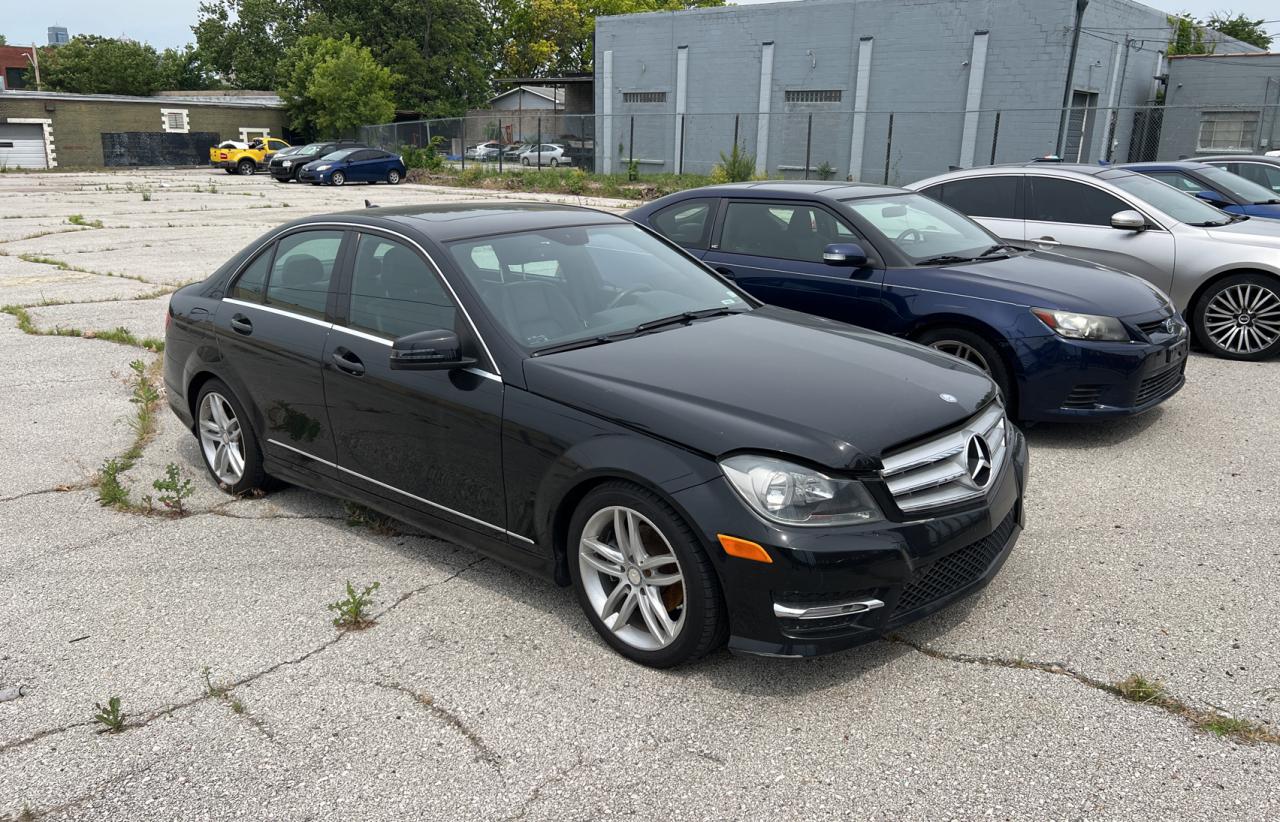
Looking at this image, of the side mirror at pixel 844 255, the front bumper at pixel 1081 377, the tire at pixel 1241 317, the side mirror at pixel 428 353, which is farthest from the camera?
the tire at pixel 1241 317

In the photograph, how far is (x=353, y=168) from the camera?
37.5 m

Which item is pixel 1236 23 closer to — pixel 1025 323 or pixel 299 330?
pixel 1025 323

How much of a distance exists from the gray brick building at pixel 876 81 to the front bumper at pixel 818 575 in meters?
26.3

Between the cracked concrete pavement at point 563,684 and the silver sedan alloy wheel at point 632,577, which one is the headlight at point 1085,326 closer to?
the cracked concrete pavement at point 563,684

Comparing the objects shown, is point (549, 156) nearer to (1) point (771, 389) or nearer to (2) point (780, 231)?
(2) point (780, 231)

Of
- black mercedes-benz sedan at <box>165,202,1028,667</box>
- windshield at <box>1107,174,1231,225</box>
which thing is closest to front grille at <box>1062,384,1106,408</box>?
black mercedes-benz sedan at <box>165,202,1028,667</box>

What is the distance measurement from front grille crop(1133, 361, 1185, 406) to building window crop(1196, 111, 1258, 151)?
93.3ft

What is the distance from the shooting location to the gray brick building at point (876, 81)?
30.1 m

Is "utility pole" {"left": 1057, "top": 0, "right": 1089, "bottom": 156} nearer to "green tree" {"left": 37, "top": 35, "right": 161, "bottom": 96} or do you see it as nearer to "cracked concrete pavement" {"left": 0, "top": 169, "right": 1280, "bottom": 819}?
"cracked concrete pavement" {"left": 0, "top": 169, "right": 1280, "bottom": 819}

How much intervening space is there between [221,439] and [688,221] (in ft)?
12.7

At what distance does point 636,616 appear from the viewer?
12.0ft

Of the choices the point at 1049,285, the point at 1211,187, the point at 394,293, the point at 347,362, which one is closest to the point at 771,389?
the point at 394,293

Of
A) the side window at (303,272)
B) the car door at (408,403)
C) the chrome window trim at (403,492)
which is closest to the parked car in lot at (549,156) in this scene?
the side window at (303,272)

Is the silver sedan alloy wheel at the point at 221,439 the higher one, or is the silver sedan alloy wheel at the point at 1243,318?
the silver sedan alloy wheel at the point at 1243,318
